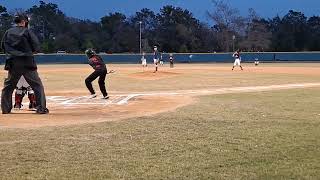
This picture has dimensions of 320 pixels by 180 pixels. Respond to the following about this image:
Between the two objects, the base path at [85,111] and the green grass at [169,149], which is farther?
the base path at [85,111]

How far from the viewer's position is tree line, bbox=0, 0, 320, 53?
3809 inches

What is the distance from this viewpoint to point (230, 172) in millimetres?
6281

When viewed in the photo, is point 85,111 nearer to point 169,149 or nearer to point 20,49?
point 20,49

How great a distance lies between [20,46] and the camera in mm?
10906

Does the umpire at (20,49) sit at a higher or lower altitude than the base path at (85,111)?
higher

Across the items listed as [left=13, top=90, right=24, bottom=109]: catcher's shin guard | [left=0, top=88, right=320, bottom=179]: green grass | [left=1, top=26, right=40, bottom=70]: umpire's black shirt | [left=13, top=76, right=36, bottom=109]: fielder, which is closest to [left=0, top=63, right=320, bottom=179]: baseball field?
[left=0, top=88, right=320, bottom=179]: green grass

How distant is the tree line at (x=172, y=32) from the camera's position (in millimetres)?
96750

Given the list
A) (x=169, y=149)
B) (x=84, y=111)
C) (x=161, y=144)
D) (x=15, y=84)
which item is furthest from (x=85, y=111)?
(x=169, y=149)

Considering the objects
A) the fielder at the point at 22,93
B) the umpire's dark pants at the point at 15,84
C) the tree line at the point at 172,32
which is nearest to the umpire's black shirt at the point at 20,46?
the umpire's dark pants at the point at 15,84

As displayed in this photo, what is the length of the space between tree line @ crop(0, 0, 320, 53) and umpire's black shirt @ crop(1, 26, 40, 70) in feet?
261

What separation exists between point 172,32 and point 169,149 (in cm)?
9283

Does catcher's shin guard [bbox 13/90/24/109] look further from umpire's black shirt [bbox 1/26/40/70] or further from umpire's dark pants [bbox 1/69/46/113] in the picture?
umpire's black shirt [bbox 1/26/40/70]

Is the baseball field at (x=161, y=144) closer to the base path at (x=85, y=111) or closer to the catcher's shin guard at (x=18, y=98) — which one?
the base path at (x=85, y=111)

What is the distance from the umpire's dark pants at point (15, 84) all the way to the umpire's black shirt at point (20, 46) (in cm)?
15
